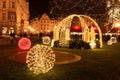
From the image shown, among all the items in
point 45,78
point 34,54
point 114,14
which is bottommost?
point 45,78

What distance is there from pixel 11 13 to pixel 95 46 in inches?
1169

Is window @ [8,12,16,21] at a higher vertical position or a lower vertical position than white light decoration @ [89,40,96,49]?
higher

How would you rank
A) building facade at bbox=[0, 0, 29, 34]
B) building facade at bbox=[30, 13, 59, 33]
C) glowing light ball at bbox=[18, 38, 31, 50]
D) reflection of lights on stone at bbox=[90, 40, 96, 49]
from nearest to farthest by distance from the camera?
glowing light ball at bbox=[18, 38, 31, 50]
reflection of lights on stone at bbox=[90, 40, 96, 49]
building facade at bbox=[0, 0, 29, 34]
building facade at bbox=[30, 13, 59, 33]

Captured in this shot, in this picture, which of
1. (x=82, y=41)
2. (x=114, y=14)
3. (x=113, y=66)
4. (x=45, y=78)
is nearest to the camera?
(x=45, y=78)

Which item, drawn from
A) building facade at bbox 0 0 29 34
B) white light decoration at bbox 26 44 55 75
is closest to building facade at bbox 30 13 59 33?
building facade at bbox 0 0 29 34

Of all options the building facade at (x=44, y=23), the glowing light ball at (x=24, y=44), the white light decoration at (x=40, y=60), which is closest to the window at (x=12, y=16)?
the glowing light ball at (x=24, y=44)

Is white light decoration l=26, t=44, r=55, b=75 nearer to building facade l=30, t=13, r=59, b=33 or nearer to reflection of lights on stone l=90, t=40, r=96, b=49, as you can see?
reflection of lights on stone l=90, t=40, r=96, b=49

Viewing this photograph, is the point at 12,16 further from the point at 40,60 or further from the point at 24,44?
the point at 40,60

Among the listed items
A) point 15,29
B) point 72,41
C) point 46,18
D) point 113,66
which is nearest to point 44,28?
point 46,18

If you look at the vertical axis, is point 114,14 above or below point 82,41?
above

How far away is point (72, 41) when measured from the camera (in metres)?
27.2

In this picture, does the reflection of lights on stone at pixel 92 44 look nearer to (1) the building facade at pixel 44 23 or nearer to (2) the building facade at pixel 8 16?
(2) the building facade at pixel 8 16

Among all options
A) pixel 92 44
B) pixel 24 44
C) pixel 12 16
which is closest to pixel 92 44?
pixel 92 44

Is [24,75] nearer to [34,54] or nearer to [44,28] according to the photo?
[34,54]
